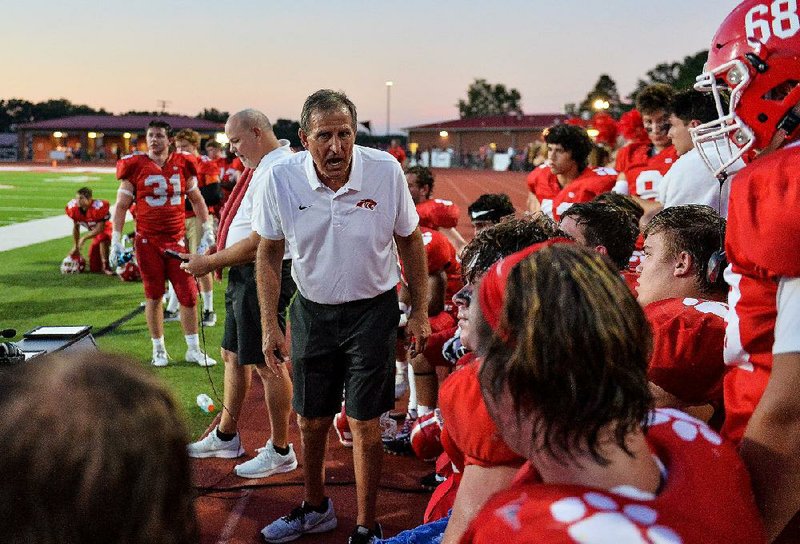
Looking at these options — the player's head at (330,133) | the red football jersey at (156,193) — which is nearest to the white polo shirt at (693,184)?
the player's head at (330,133)

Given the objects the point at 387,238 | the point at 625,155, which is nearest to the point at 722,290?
the point at 387,238

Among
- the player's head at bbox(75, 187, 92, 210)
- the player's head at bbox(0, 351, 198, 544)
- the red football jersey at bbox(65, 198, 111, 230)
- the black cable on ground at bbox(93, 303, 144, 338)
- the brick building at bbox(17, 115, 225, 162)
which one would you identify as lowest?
the black cable on ground at bbox(93, 303, 144, 338)

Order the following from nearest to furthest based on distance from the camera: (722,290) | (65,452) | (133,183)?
(65,452) → (722,290) → (133,183)

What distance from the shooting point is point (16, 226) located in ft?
50.9

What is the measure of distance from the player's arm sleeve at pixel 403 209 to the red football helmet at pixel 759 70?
68.9 inches

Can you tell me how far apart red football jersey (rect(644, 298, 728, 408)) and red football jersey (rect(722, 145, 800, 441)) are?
0.92ft

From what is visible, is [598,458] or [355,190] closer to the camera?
[598,458]

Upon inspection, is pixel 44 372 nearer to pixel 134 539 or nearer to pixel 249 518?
pixel 134 539

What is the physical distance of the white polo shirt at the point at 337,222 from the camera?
3178mm

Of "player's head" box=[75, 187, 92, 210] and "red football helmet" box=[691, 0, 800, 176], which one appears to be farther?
"player's head" box=[75, 187, 92, 210]

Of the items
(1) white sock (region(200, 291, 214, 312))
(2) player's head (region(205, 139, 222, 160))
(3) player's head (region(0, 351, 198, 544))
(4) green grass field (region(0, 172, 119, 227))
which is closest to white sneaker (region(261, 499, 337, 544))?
(3) player's head (region(0, 351, 198, 544))

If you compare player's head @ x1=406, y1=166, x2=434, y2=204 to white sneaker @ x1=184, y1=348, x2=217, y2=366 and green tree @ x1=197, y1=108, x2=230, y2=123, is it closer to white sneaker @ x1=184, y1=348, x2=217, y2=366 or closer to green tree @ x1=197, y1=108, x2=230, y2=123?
white sneaker @ x1=184, y1=348, x2=217, y2=366

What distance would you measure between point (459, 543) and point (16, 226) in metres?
16.7

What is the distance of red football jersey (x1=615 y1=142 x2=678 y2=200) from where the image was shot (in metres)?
5.51
